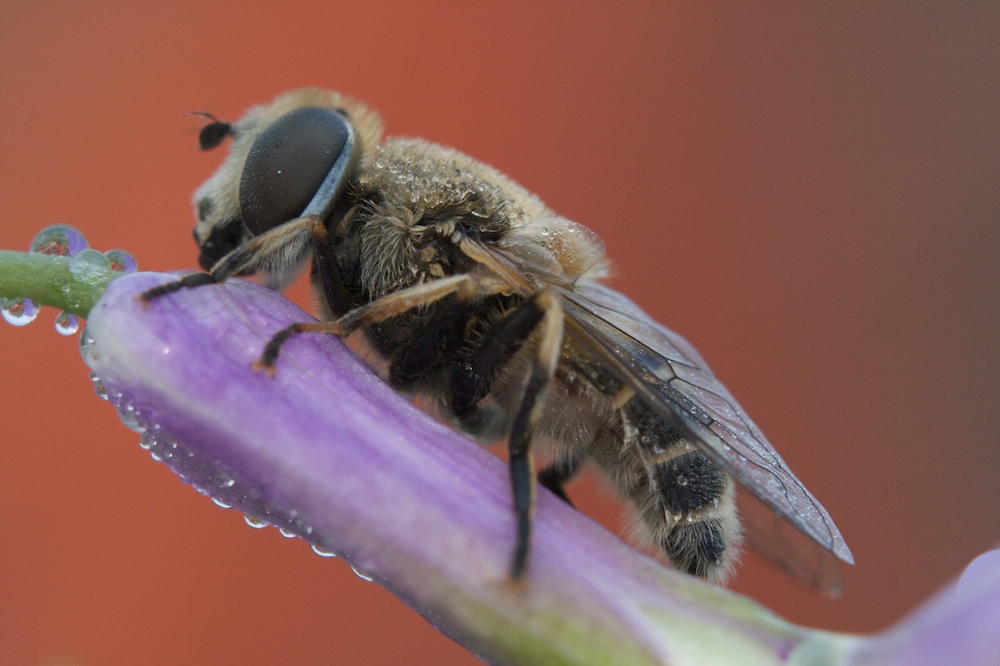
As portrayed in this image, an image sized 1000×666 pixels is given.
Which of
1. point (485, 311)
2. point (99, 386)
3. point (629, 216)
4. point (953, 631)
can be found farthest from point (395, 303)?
point (629, 216)

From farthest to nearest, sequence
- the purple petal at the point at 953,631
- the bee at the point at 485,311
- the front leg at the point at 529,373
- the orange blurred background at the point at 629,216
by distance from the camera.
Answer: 1. the orange blurred background at the point at 629,216
2. the bee at the point at 485,311
3. the front leg at the point at 529,373
4. the purple petal at the point at 953,631

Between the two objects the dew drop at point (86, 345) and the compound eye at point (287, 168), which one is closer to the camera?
the dew drop at point (86, 345)

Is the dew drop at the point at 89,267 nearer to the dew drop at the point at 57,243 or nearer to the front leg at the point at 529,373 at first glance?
the dew drop at the point at 57,243

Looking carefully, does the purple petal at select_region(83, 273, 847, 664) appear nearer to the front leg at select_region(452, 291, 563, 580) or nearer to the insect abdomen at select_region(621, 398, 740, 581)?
the front leg at select_region(452, 291, 563, 580)

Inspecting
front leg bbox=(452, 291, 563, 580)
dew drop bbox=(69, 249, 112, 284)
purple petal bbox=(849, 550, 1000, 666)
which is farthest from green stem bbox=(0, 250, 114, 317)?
purple petal bbox=(849, 550, 1000, 666)

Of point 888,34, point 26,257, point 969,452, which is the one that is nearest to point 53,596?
point 26,257

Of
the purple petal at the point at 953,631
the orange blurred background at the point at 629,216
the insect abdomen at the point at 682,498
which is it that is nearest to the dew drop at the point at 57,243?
the insect abdomen at the point at 682,498

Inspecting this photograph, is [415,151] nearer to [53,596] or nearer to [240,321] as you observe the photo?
[240,321]
